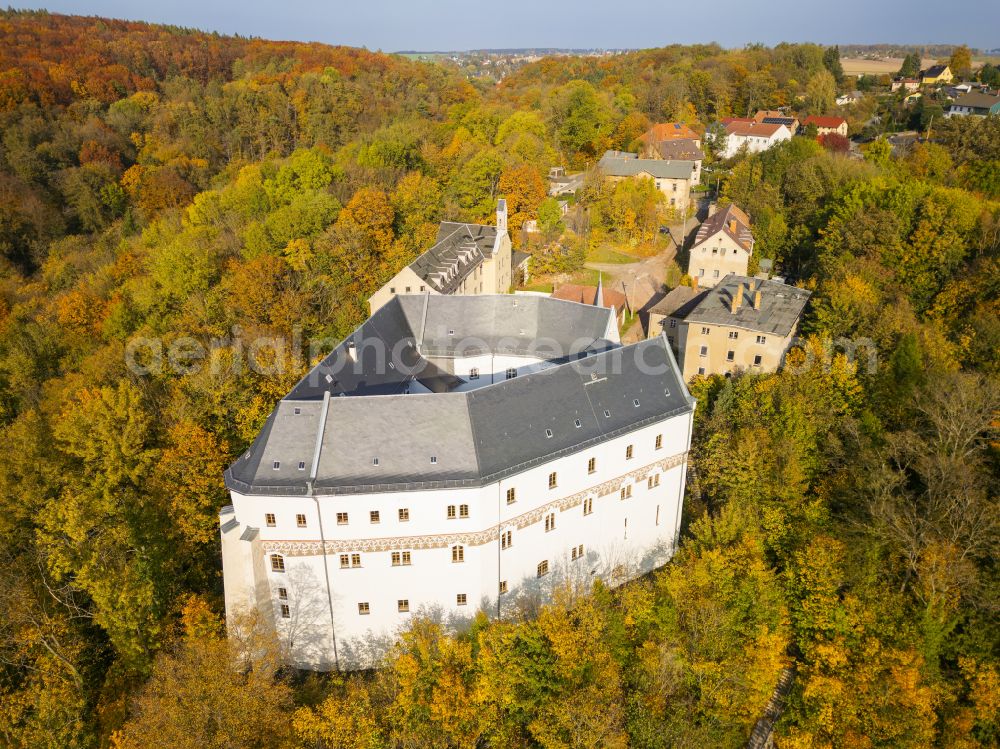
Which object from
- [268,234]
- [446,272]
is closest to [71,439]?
[446,272]

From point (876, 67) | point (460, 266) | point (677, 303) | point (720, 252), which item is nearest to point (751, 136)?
point (720, 252)

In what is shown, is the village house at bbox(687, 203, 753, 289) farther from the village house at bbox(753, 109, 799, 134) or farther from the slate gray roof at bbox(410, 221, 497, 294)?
the village house at bbox(753, 109, 799, 134)

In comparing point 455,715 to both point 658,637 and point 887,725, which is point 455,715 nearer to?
point 658,637

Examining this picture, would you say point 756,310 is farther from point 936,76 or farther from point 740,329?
point 936,76

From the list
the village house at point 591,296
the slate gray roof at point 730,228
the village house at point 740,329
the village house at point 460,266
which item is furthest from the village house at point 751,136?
the village house at point 740,329

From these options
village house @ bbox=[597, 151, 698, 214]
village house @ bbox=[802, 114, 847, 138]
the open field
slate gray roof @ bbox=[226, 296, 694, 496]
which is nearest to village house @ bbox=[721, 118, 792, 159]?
A: village house @ bbox=[802, 114, 847, 138]

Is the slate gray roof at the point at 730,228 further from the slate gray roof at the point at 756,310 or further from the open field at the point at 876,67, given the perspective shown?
the open field at the point at 876,67

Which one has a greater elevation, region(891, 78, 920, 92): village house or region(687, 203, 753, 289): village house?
region(891, 78, 920, 92): village house
